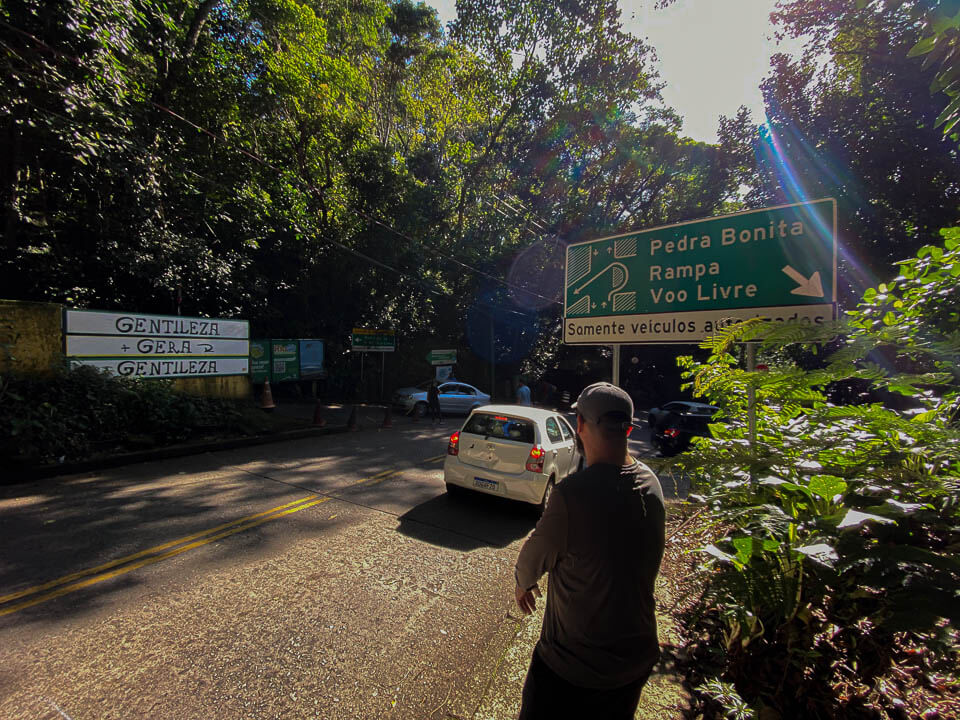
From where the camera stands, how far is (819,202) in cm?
339

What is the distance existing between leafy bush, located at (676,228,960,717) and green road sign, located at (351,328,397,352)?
54.8 feet

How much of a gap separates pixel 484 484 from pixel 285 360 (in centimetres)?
1399

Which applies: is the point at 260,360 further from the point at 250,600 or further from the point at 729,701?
the point at 729,701

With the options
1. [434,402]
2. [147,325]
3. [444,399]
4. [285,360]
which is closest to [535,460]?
[147,325]

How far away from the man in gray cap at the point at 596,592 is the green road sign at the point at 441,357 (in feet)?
73.3

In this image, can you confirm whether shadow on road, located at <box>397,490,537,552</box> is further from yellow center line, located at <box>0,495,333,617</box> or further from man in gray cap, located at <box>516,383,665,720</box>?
man in gray cap, located at <box>516,383,665,720</box>

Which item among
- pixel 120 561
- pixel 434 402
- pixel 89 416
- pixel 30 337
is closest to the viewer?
pixel 120 561

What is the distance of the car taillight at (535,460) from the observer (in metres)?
6.06

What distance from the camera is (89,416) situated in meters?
8.31

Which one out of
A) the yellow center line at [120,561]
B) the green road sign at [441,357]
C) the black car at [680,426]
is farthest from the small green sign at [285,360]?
the black car at [680,426]

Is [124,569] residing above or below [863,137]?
below

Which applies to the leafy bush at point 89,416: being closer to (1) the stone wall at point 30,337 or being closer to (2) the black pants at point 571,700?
(1) the stone wall at point 30,337

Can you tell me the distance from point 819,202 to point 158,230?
15.1 metres

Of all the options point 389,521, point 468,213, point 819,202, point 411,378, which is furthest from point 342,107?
point 819,202
